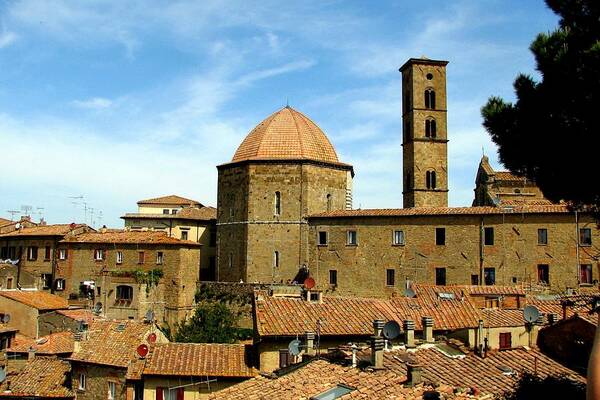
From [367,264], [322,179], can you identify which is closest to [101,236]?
[322,179]

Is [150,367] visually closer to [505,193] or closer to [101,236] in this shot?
[101,236]

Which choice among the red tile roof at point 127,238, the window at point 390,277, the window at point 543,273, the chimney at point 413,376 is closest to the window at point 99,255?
the red tile roof at point 127,238

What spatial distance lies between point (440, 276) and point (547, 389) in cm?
2483

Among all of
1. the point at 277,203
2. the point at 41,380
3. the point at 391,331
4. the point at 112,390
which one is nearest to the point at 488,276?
the point at 277,203

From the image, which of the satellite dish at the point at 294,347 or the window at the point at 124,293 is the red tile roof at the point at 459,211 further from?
the satellite dish at the point at 294,347

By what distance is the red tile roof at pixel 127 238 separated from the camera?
42.7 meters

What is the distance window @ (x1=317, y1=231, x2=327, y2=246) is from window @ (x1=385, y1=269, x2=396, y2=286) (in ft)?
15.0

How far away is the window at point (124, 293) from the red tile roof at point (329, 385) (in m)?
26.7

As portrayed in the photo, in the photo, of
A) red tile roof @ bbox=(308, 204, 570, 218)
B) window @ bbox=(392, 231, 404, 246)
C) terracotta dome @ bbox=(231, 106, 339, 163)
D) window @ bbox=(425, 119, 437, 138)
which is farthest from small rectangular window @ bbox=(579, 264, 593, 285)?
terracotta dome @ bbox=(231, 106, 339, 163)

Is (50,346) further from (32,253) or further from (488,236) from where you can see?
(488,236)

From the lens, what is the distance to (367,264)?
38.6 meters

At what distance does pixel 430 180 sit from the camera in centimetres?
4734

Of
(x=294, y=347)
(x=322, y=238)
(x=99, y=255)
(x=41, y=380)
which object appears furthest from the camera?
(x=99, y=255)

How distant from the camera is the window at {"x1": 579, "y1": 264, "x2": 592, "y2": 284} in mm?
35656
